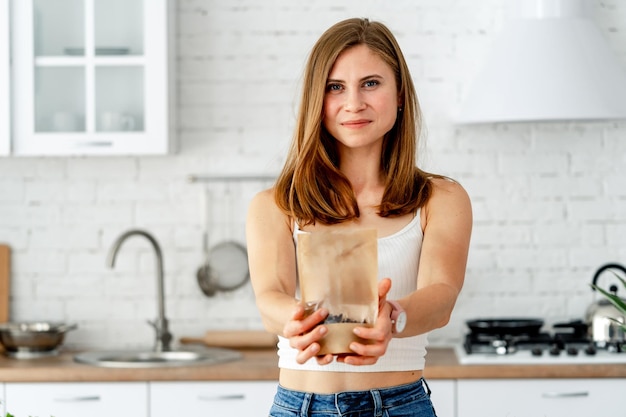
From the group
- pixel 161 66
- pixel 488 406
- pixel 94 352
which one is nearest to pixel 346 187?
pixel 488 406

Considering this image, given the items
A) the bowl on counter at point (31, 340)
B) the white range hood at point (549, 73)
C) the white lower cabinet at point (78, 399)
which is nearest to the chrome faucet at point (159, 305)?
the bowl on counter at point (31, 340)

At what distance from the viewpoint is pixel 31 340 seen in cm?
366

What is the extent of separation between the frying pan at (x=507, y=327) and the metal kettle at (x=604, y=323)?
0.60 feet

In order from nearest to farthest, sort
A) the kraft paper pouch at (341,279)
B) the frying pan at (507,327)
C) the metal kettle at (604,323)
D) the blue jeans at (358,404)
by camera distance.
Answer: the kraft paper pouch at (341,279) < the blue jeans at (358,404) < the metal kettle at (604,323) < the frying pan at (507,327)

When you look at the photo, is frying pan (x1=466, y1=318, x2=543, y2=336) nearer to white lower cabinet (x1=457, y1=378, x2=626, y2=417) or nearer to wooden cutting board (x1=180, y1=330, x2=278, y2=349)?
white lower cabinet (x1=457, y1=378, x2=626, y2=417)

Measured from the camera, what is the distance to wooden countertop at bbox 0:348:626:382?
10.7 ft

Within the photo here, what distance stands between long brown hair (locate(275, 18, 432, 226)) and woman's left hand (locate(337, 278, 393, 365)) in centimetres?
42

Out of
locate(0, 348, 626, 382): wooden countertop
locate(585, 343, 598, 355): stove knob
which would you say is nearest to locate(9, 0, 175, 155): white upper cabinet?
locate(0, 348, 626, 382): wooden countertop

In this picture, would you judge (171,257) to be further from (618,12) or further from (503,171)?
(618,12)

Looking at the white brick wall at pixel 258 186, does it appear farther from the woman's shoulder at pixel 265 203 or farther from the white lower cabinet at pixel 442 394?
the woman's shoulder at pixel 265 203

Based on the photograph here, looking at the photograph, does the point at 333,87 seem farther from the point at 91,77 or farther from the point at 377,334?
the point at 91,77

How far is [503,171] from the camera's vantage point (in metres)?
3.92

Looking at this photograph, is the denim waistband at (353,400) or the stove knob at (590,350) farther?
the stove knob at (590,350)

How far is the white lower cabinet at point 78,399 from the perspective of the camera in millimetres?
3340
